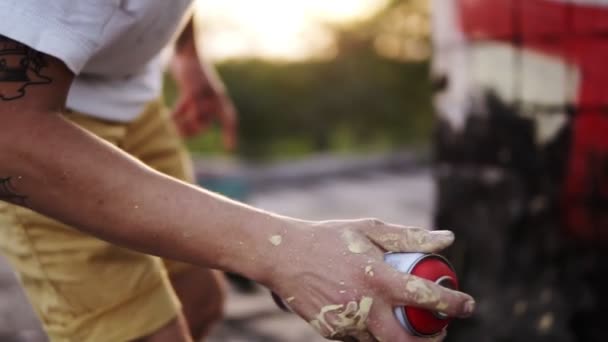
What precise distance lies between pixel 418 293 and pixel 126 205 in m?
0.42

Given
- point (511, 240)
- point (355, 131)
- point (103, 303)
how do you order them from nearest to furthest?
point (103, 303) < point (511, 240) < point (355, 131)

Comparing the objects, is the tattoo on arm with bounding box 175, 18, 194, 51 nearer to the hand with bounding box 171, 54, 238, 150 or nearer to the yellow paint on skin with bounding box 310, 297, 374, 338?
the hand with bounding box 171, 54, 238, 150

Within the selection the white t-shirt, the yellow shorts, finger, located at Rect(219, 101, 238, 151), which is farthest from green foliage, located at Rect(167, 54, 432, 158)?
the yellow shorts

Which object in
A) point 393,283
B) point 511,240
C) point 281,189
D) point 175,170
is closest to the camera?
point 393,283

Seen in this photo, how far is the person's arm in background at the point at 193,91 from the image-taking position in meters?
2.34

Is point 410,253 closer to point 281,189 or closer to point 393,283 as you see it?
point 393,283

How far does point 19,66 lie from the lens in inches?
45.1

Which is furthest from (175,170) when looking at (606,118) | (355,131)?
(355,131)

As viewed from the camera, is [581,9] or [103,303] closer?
[103,303]

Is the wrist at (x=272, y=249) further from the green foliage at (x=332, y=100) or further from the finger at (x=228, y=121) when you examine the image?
the green foliage at (x=332, y=100)

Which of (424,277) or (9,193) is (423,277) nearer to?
(424,277)

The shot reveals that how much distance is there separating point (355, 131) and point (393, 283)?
26.3ft

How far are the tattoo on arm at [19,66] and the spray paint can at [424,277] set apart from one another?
22.2 inches

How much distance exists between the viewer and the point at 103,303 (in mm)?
1385
